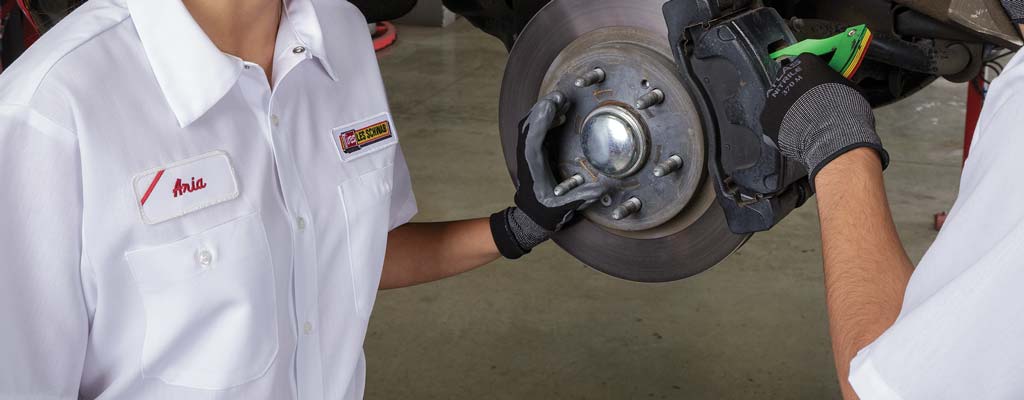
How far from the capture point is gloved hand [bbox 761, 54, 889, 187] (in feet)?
2.41

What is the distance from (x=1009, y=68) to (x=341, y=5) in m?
0.60

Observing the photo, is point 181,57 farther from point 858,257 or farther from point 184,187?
point 858,257

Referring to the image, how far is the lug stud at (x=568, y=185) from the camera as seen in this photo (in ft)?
3.40

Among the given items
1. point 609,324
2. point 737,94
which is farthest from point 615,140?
point 609,324

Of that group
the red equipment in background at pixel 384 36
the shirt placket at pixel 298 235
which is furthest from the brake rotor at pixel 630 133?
the red equipment in background at pixel 384 36

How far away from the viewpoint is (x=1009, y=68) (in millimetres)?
565

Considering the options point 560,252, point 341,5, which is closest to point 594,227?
point 341,5

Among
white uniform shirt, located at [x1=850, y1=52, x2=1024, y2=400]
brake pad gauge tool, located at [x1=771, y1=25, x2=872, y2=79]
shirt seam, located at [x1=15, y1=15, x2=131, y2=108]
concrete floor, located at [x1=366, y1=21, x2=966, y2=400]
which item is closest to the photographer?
white uniform shirt, located at [x1=850, y1=52, x2=1024, y2=400]

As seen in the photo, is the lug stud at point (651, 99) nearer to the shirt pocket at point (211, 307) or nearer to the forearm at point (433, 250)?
the forearm at point (433, 250)

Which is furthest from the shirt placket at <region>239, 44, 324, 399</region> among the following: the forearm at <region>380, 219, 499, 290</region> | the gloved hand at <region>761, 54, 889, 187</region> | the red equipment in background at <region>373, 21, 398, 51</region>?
the red equipment in background at <region>373, 21, 398, 51</region>

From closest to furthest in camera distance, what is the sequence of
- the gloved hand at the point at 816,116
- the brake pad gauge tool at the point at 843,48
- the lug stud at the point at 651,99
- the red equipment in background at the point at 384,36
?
the gloved hand at the point at 816,116 < the brake pad gauge tool at the point at 843,48 < the lug stud at the point at 651,99 < the red equipment in background at the point at 384,36

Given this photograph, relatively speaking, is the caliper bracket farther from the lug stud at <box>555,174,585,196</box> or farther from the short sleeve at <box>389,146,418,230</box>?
the short sleeve at <box>389,146,418,230</box>

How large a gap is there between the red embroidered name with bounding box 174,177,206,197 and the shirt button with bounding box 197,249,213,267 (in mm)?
44

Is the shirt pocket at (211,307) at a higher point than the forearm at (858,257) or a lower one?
lower
